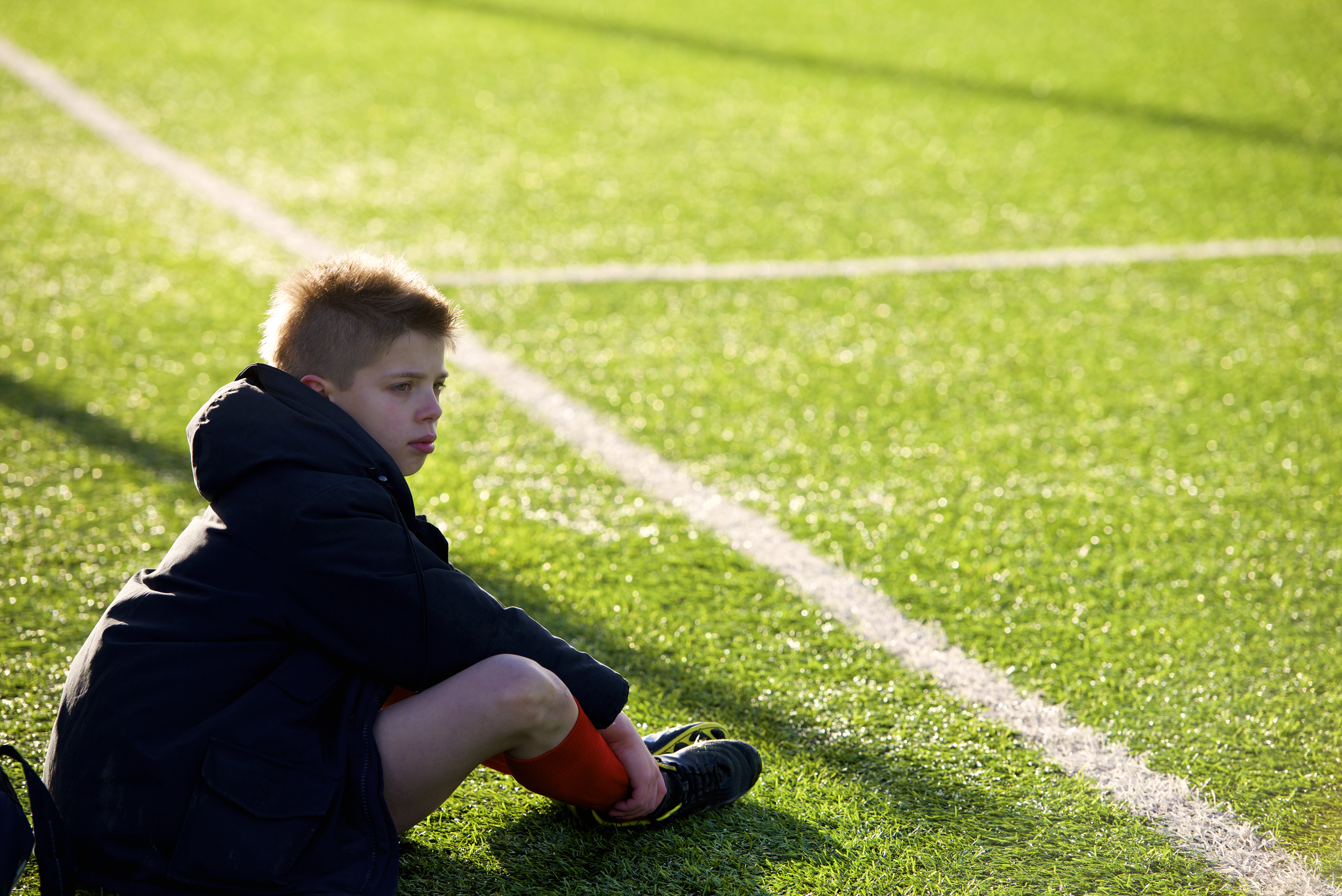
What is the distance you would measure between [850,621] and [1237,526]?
3.60ft

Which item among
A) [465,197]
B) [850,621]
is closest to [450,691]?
[850,621]

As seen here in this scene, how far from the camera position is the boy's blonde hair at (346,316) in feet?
6.15

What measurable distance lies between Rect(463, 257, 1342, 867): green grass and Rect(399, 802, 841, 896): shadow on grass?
68 cm

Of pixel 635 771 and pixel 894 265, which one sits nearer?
pixel 635 771

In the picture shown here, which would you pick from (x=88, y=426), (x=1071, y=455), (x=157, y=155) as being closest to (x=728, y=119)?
(x=157, y=155)

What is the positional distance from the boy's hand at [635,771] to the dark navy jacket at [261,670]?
26 centimetres

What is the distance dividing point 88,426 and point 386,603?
2048 mm

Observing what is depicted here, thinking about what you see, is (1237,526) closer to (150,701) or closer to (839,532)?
(839,532)

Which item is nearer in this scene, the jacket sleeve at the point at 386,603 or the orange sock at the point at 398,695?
the jacket sleeve at the point at 386,603

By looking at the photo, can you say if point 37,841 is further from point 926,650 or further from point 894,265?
point 894,265

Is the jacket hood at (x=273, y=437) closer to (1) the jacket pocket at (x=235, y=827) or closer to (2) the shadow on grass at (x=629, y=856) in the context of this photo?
(1) the jacket pocket at (x=235, y=827)

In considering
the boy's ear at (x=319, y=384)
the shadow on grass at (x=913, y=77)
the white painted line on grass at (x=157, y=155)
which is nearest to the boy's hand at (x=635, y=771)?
the boy's ear at (x=319, y=384)

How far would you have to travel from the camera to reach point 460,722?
171 cm

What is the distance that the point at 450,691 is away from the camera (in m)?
1.72
